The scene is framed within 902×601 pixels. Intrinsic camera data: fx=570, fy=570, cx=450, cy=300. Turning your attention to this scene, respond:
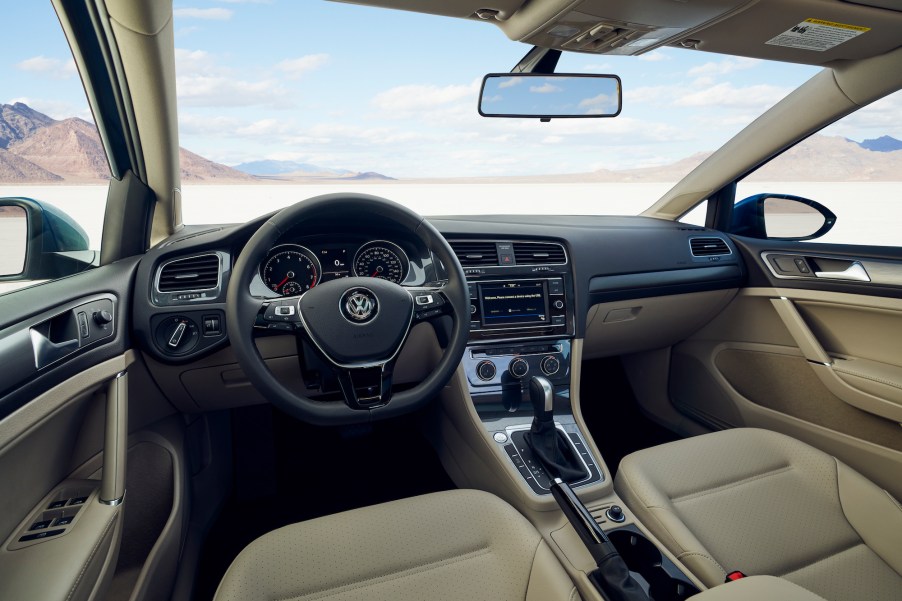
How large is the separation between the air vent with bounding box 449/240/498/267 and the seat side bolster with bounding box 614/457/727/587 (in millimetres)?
935

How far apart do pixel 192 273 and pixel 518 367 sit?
1241 mm

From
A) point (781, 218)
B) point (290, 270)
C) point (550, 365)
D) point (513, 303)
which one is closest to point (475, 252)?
point (513, 303)

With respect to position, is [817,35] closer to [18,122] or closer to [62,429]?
[18,122]

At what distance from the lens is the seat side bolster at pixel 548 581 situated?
1266 mm

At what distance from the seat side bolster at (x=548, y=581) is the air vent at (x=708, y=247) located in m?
1.89

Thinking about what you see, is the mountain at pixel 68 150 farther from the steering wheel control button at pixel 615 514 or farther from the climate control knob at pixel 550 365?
the steering wheel control button at pixel 615 514

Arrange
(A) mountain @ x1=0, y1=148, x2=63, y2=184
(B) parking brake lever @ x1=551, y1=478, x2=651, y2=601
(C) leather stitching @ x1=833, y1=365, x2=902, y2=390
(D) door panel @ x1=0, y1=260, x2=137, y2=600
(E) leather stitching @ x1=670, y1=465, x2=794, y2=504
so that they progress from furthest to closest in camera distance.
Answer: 1. (C) leather stitching @ x1=833, y1=365, x2=902, y2=390
2. (E) leather stitching @ x1=670, y1=465, x2=794, y2=504
3. (A) mountain @ x1=0, y1=148, x2=63, y2=184
4. (B) parking brake lever @ x1=551, y1=478, x2=651, y2=601
5. (D) door panel @ x1=0, y1=260, x2=137, y2=600

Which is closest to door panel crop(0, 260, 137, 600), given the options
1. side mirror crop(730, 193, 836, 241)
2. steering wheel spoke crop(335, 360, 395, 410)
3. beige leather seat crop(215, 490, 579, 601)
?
beige leather seat crop(215, 490, 579, 601)

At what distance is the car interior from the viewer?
4.67ft


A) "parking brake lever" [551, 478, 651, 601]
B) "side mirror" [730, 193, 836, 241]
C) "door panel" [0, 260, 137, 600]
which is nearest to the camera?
"door panel" [0, 260, 137, 600]

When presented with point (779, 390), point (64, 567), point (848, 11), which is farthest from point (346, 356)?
point (779, 390)

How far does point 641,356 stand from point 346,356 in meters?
2.23

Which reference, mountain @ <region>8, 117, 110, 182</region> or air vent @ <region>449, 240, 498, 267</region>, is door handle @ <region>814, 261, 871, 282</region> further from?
mountain @ <region>8, 117, 110, 182</region>

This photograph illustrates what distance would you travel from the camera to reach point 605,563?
1.46 metres
